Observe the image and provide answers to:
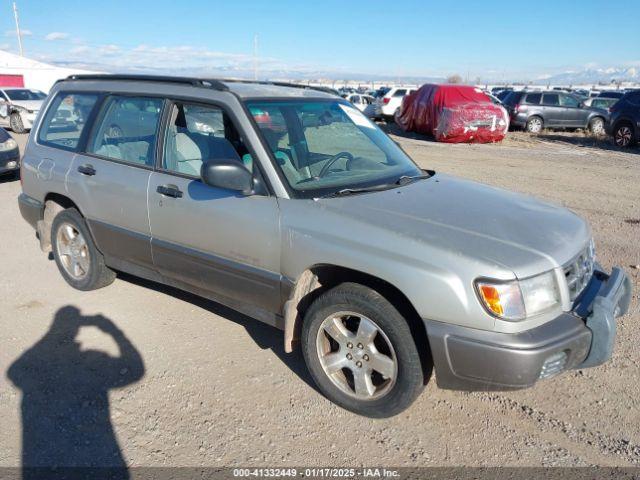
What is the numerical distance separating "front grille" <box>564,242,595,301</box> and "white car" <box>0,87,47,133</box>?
66.7 ft

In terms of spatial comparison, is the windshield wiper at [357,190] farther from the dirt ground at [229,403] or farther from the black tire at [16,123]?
the black tire at [16,123]

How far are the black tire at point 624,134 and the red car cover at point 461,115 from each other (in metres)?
3.29

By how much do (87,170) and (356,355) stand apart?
9.06 feet

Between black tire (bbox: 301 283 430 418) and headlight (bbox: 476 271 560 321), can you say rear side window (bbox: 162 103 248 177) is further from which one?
headlight (bbox: 476 271 560 321)

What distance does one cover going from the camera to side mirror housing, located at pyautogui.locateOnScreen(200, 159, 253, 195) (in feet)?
10.4

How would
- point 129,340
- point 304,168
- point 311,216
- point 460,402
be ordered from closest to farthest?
point 311,216 < point 460,402 < point 304,168 < point 129,340

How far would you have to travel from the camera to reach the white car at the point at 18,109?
19.5 metres

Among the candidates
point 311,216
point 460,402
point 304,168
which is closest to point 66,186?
point 304,168

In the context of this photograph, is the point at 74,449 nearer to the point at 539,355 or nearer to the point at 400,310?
the point at 400,310

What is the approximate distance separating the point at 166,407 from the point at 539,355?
6.98 feet

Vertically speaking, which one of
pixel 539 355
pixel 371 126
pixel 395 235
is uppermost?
pixel 371 126

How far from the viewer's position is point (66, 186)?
4574 millimetres

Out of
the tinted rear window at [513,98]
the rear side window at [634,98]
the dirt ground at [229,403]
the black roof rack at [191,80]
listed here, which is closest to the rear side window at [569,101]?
the tinted rear window at [513,98]

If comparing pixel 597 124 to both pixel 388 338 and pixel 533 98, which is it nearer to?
pixel 533 98
